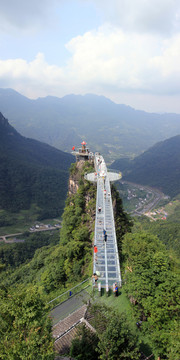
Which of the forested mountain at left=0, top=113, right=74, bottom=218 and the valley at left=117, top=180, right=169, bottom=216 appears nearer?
the forested mountain at left=0, top=113, right=74, bottom=218

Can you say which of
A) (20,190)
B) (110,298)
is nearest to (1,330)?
(110,298)

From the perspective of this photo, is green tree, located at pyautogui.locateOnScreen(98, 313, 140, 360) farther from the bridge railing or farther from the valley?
the valley

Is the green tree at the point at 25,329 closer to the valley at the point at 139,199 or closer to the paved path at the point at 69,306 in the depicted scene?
the paved path at the point at 69,306

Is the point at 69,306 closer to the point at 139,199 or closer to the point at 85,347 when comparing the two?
the point at 85,347

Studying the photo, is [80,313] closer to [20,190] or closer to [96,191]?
[96,191]

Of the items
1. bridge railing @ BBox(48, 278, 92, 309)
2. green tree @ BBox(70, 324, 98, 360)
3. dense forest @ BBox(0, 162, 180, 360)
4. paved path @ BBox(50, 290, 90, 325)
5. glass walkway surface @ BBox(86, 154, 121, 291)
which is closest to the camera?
dense forest @ BBox(0, 162, 180, 360)

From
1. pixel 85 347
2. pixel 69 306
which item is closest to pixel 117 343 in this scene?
pixel 85 347

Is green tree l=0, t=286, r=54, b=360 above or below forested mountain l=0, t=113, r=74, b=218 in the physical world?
below

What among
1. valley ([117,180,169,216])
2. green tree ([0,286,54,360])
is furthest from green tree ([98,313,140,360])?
valley ([117,180,169,216])
